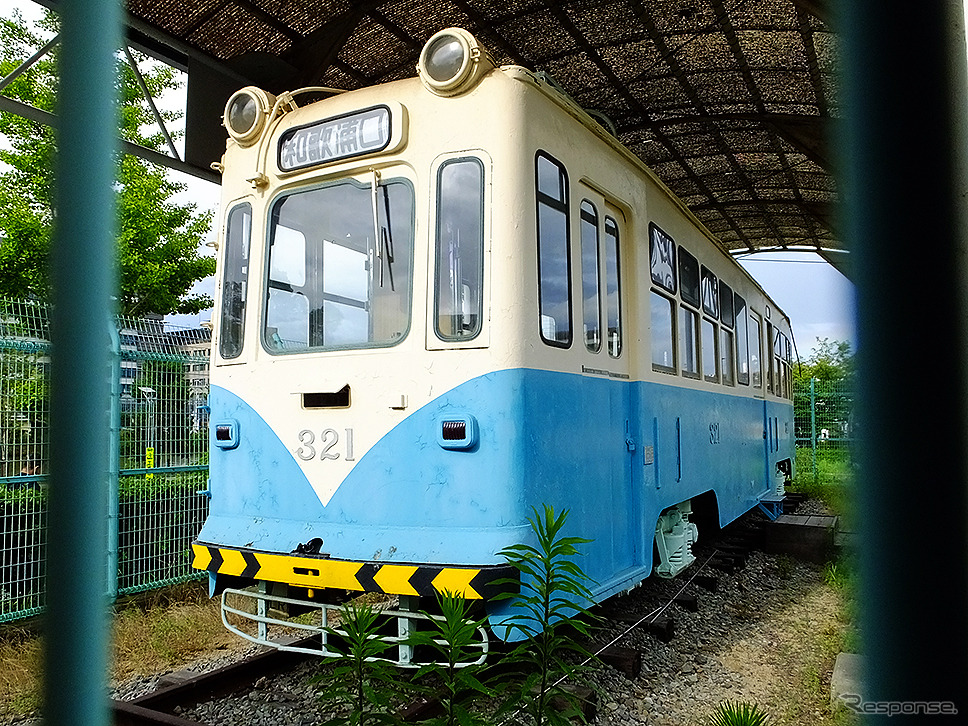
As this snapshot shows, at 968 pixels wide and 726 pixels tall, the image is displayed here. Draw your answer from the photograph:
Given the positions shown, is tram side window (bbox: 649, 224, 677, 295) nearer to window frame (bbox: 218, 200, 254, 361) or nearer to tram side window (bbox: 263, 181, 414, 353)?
tram side window (bbox: 263, 181, 414, 353)

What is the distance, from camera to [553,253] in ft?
13.7

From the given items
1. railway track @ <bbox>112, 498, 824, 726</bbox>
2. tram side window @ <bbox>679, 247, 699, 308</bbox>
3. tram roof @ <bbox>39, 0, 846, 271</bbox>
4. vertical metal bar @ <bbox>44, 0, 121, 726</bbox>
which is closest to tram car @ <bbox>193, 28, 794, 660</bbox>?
railway track @ <bbox>112, 498, 824, 726</bbox>

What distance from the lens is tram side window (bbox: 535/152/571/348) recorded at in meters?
4.05

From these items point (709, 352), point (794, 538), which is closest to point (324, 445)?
point (709, 352)

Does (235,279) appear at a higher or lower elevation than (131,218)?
lower

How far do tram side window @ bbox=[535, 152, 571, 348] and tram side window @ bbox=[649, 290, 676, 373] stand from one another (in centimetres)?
120

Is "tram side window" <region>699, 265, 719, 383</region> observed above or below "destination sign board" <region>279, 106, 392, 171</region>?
below

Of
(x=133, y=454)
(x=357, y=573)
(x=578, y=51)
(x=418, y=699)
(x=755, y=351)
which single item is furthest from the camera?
(x=755, y=351)

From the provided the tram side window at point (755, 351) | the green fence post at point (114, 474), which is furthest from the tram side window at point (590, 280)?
the tram side window at point (755, 351)

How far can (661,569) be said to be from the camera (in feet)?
18.3

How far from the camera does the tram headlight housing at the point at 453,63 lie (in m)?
3.97

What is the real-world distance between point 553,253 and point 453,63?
1049 mm

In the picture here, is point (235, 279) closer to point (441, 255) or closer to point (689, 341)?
point (441, 255)

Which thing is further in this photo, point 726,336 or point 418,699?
point 726,336
